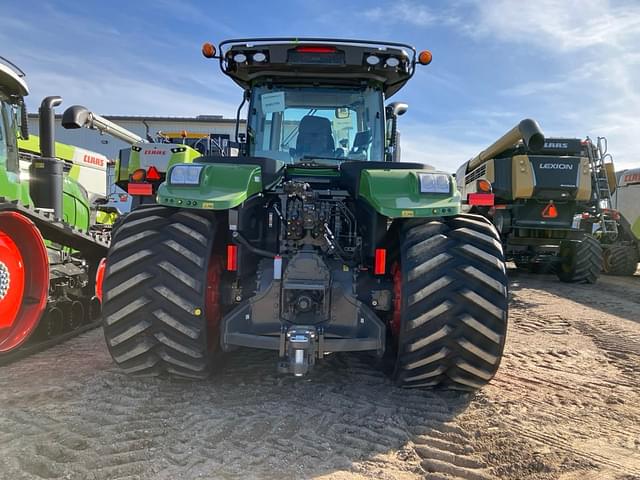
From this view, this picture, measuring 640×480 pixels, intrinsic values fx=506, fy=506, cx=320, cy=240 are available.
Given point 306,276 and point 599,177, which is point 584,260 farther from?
point 306,276

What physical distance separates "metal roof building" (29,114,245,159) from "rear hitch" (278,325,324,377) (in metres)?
21.2

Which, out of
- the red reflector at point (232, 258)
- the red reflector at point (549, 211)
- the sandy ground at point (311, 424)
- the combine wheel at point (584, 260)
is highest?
the red reflector at point (549, 211)

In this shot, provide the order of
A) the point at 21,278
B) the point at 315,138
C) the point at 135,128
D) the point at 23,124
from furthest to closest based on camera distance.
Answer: the point at 135,128 → the point at 23,124 → the point at 21,278 → the point at 315,138

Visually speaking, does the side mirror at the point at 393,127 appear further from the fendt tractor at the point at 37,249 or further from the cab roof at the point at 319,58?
the fendt tractor at the point at 37,249

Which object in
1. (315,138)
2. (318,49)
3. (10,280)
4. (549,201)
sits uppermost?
(318,49)

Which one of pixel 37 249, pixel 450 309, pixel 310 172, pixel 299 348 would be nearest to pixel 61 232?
pixel 37 249

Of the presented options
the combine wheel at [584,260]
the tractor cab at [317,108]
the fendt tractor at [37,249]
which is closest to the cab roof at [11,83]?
the fendt tractor at [37,249]

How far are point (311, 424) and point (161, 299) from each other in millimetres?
1193

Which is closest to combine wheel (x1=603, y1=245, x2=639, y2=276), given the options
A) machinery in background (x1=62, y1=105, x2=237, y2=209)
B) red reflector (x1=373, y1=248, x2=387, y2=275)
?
machinery in background (x1=62, y1=105, x2=237, y2=209)

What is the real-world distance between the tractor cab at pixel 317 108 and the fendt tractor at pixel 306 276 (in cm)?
67

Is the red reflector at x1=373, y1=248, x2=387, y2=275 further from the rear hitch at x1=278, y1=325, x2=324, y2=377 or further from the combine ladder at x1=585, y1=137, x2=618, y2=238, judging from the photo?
the combine ladder at x1=585, y1=137, x2=618, y2=238

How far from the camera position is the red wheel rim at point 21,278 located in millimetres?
4301

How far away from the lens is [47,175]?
511 centimetres

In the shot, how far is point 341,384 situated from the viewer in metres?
3.59
